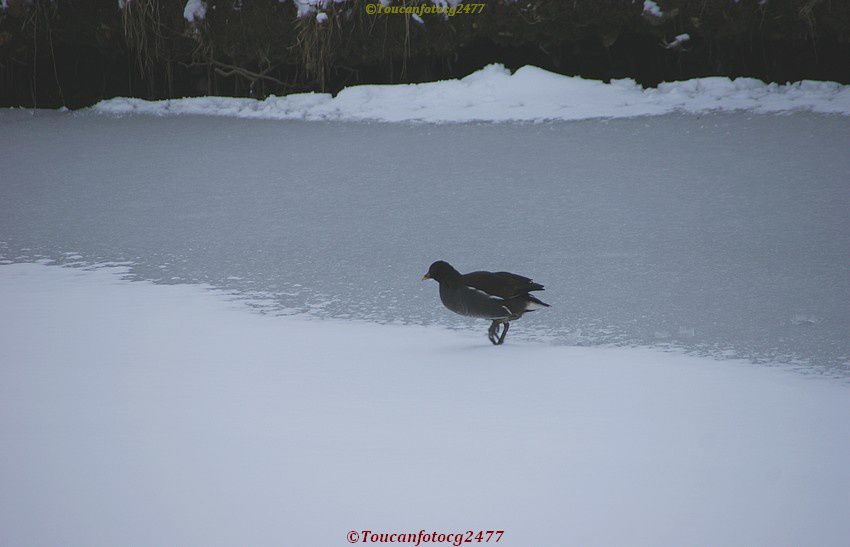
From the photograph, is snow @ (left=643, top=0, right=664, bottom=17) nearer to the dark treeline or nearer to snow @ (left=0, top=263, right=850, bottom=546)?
the dark treeline

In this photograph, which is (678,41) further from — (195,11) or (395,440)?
(395,440)

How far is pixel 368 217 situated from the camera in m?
Answer: 5.42

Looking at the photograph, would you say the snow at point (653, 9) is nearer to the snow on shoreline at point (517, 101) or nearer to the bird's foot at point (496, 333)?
the snow on shoreline at point (517, 101)

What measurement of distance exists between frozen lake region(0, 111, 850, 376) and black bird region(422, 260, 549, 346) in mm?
218

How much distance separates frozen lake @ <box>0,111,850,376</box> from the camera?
155 inches

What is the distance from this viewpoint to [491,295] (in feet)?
11.4

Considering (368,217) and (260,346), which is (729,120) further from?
(260,346)

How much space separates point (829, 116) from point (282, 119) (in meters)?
4.02

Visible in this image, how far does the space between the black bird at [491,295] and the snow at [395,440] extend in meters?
0.12

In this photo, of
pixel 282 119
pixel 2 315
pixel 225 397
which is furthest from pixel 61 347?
pixel 282 119

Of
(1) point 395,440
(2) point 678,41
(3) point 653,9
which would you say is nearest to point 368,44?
(3) point 653,9

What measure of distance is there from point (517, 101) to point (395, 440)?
18.3 feet

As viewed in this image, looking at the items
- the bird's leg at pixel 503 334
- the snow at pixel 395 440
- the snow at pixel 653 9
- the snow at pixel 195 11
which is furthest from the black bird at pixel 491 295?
the snow at pixel 195 11

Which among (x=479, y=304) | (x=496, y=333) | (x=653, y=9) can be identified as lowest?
(x=496, y=333)
